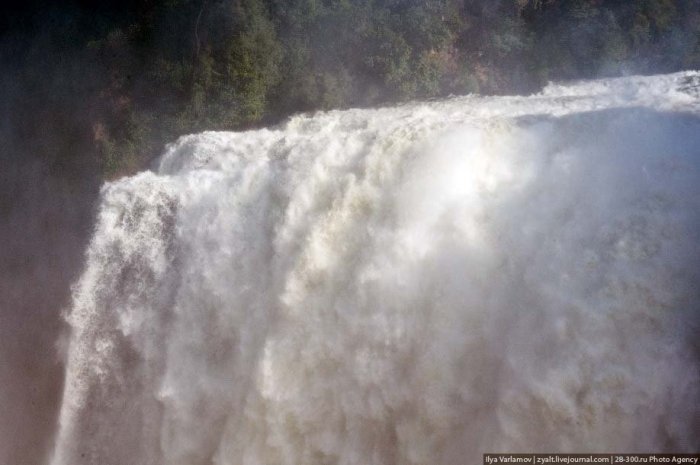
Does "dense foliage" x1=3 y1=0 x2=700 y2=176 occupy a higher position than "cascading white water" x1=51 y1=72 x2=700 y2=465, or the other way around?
"dense foliage" x1=3 y1=0 x2=700 y2=176

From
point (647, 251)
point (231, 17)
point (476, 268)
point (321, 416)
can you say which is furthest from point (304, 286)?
point (231, 17)

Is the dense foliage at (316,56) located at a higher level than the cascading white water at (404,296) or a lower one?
higher

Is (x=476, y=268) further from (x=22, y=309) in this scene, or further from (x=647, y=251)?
(x=22, y=309)

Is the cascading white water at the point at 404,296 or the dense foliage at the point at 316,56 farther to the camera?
the dense foliage at the point at 316,56

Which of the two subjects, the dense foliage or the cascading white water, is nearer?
the cascading white water
